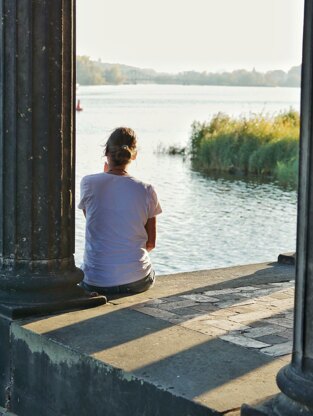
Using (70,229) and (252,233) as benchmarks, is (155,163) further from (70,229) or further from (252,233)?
(70,229)

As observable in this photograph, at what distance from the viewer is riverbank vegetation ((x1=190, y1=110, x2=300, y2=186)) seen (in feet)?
81.6

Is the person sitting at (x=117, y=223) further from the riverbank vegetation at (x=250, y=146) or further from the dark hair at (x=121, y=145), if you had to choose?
the riverbank vegetation at (x=250, y=146)

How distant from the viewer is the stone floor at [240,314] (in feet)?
14.1

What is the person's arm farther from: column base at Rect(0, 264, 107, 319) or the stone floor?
column base at Rect(0, 264, 107, 319)

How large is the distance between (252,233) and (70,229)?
35.3ft

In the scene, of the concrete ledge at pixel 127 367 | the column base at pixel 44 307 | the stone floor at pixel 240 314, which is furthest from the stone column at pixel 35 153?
the stone floor at pixel 240 314

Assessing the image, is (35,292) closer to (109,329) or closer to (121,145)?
(109,329)

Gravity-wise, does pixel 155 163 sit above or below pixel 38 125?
below

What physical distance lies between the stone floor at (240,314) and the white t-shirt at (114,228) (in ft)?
0.92

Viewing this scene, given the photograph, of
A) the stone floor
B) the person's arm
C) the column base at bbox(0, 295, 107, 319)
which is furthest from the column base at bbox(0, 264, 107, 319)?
the person's arm

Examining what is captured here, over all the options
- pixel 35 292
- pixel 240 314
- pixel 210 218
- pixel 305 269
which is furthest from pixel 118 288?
pixel 210 218

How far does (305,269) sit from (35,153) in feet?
6.53

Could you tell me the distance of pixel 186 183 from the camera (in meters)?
23.3

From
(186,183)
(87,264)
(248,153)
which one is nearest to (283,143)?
(248,153)
